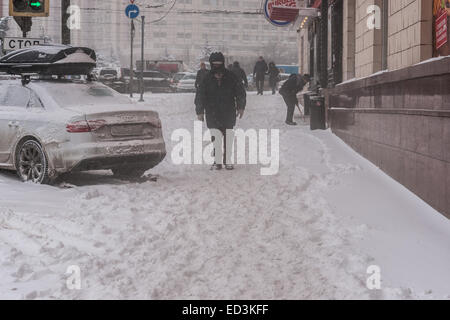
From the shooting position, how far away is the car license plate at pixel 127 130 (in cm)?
914

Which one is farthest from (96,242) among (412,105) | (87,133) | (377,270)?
(412,105)

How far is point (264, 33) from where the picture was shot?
123 metres

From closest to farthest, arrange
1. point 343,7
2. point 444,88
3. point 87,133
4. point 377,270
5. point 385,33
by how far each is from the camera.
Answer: point 377,270 → point 444,88 → point 87,133 → point 385,33 → point 343,7

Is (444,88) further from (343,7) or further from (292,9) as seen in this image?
(292,9)

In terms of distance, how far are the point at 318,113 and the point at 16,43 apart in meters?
7.90

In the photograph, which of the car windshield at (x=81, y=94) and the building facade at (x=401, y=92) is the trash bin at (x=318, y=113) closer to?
the building facade at (x=401, y=92)

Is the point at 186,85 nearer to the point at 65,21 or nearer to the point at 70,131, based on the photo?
the point at 65,21

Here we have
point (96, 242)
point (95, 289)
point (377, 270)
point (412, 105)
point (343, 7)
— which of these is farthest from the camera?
point (343, 7)

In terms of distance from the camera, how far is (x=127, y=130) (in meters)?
9.29

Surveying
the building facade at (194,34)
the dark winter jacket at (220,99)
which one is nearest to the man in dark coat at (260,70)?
the dark winter jacket at (220,99)

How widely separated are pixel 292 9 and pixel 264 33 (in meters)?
103

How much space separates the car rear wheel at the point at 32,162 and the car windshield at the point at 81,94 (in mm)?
704

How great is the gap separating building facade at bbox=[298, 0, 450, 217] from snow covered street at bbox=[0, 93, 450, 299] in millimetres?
394

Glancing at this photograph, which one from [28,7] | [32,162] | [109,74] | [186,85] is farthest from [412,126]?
[186,85]
